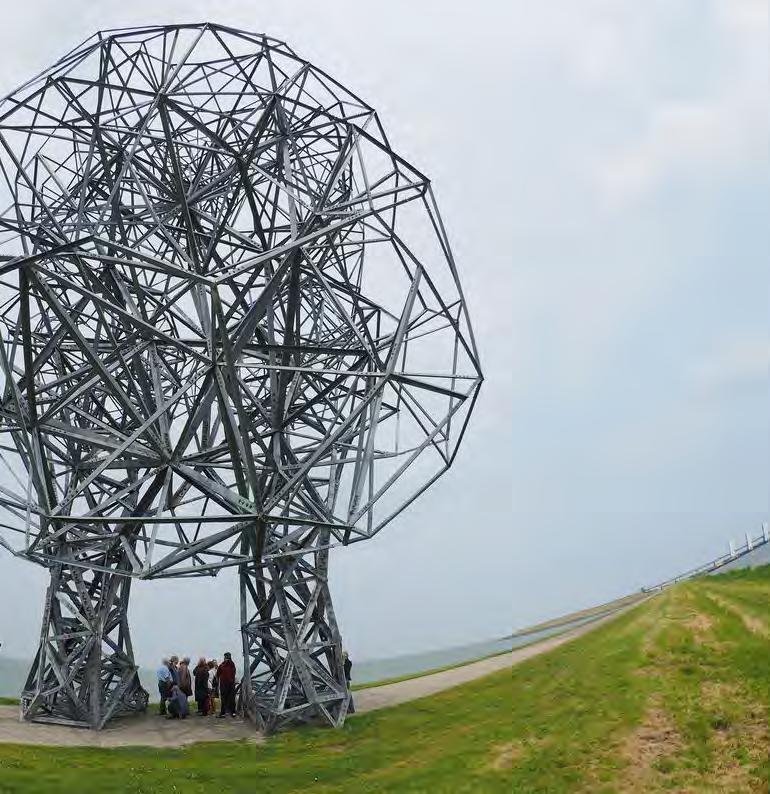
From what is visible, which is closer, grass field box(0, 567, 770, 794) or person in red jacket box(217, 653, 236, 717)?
grass field box(0, 567, 770, 794)

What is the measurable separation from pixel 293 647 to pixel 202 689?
12.1ft

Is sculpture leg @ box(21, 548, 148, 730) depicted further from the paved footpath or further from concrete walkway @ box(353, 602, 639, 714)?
concrete walkway @ box(353, 602, 639, 714)

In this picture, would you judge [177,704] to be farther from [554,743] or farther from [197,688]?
[554,743]

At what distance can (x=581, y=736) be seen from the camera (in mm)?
16688

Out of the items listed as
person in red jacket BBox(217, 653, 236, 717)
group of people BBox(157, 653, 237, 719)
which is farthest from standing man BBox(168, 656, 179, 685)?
person in red jacket BBox(217, 653, 236, 717)

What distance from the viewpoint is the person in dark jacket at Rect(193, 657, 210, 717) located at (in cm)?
2261

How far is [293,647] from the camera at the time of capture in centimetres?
2081

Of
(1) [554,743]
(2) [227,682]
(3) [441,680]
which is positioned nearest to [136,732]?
(2) [227,682]

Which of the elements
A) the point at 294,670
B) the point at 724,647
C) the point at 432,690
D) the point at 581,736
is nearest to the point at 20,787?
the point at 294,670

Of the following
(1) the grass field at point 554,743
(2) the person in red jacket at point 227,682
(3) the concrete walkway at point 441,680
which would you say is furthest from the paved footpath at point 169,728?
(1) the grass field at point 554,743

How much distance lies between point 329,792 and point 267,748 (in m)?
3.33

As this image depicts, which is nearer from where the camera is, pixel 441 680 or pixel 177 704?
pixel 177 704

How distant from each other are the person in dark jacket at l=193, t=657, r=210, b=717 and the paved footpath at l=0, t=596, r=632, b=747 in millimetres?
293

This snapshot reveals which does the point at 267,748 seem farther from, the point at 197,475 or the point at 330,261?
the point at 330,261
